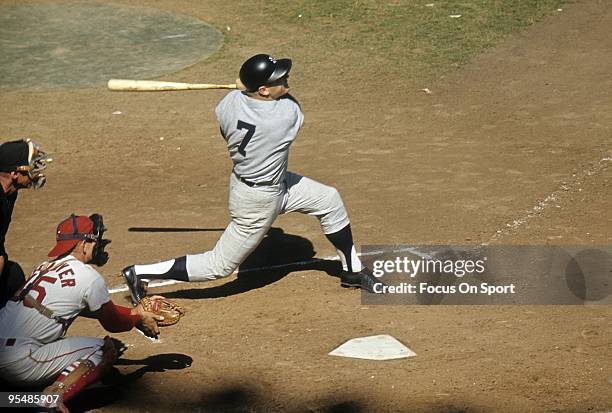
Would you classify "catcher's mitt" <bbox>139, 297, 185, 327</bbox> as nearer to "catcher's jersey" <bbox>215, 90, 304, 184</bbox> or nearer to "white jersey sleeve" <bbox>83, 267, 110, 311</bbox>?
"white jersey sleeve" <bbox>83, 267, 110, 311</bbox>

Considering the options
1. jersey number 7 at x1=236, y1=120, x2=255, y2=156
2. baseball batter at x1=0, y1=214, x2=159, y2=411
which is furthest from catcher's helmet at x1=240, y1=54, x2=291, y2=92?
baseball batter at x1=0, y1=214, x2=159, y2=411

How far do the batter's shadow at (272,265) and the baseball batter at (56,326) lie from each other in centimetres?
210

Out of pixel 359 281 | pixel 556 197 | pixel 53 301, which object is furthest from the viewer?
pixel 556 197

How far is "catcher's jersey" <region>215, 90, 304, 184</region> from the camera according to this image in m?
8.20

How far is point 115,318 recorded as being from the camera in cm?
699

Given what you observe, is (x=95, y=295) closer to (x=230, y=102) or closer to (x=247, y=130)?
(x=247, y=130)

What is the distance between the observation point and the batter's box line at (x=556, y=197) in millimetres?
9808

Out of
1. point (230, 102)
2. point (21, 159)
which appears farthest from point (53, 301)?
point (230, 102)

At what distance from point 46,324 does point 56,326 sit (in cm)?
7

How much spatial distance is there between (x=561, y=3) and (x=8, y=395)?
12.9 meters

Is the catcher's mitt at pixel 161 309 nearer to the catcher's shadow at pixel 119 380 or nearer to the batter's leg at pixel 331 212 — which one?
the catcher's shadow at pixel 119 380

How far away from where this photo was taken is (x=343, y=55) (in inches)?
613

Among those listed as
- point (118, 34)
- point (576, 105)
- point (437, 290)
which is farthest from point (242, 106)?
point (118, 34)

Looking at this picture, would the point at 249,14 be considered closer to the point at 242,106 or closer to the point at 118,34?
the point at 118,34
